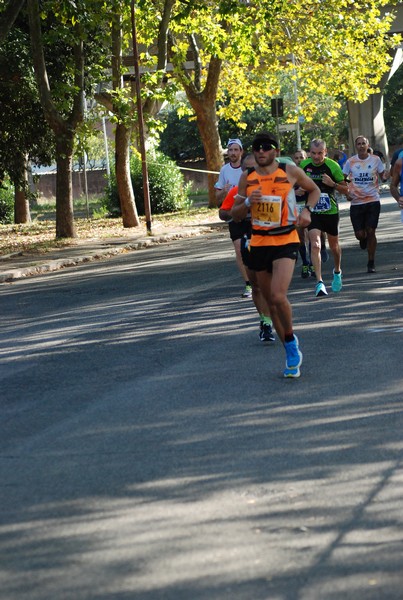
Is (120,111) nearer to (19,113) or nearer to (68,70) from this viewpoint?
(68,70)

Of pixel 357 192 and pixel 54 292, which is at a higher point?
pixel 357 192

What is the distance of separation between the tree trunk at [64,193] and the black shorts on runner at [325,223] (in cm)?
1531

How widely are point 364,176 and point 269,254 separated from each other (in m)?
8.00

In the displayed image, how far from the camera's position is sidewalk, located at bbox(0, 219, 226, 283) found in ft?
76.4

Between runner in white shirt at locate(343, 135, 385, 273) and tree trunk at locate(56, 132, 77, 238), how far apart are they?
44.5 feet

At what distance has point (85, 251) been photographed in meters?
26.9

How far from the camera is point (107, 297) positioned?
1714 centimetres

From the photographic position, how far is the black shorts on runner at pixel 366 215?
17.9 meters

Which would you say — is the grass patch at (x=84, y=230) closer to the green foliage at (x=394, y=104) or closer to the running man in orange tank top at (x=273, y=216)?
the running man in orange tank top at (x=273, y=216)

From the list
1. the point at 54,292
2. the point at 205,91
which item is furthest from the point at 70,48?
the point at 54,292

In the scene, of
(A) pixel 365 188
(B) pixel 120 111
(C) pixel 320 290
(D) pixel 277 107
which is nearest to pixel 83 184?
(D) pixel 277 107

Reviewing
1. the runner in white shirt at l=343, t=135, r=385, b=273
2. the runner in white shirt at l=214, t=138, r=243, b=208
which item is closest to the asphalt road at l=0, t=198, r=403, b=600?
the runner in white shirt at l=214, t=138, r=243, b=208

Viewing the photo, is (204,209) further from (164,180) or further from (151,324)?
(151,324)

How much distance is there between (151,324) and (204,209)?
31191mm
